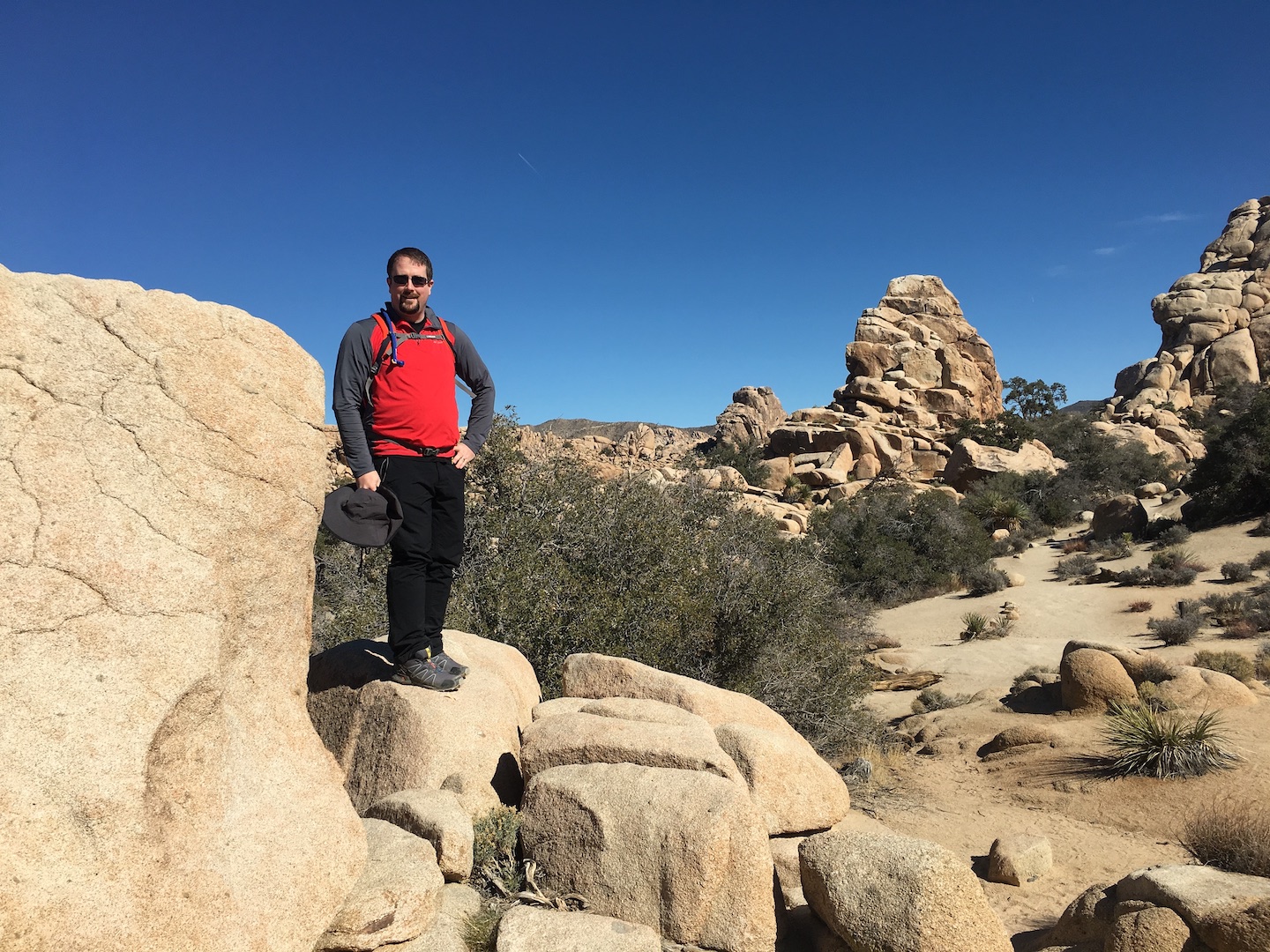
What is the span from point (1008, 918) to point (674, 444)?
55881 mm

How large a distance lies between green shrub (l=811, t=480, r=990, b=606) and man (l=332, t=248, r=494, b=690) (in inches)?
579

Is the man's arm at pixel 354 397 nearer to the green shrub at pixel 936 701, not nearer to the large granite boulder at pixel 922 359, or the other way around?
the green shrub at pixel 936 701

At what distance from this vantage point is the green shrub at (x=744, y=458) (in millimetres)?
34031

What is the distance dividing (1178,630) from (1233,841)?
365 inches

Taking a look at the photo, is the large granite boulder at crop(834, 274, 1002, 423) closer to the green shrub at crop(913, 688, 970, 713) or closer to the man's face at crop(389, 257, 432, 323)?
the green shrub at crop(913, 688, 970, 713)

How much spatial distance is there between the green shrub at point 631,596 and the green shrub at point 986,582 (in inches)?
366

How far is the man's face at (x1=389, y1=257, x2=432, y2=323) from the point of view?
3.54 m

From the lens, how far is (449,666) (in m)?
3.95

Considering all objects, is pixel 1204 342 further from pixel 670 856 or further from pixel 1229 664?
pixel 670 856

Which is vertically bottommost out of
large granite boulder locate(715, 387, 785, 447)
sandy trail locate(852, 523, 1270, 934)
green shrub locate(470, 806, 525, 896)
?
sandy trail locate(852, 523, 1270, 934)

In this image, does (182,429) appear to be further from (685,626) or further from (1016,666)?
(1016,666)

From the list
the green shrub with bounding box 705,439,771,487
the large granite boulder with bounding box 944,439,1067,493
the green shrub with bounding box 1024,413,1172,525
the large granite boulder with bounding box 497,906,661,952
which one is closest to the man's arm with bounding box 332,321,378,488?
the large granite boulder with bounding box 497,906,661,952

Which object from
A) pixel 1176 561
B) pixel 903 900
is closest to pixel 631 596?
pixel 903 900

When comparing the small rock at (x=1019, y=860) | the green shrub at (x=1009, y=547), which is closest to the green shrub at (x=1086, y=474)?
the green shrub at (x=1009, y=547)
